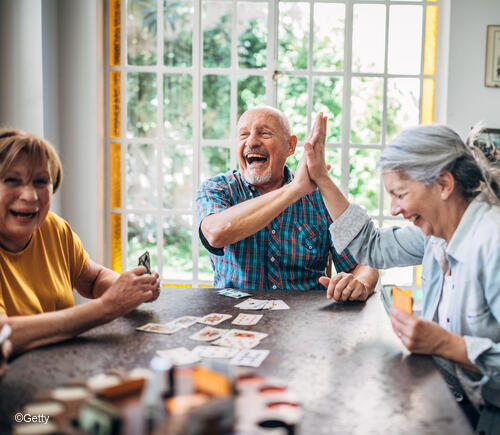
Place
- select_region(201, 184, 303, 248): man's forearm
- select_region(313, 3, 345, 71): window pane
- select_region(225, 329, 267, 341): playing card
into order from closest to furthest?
select_region(225, 329, 267, 341): playing card < select_region(201, 184, 303, 248): man's forearm < select_region(313, 3, 345, 71): window pane

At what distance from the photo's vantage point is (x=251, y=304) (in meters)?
1.77

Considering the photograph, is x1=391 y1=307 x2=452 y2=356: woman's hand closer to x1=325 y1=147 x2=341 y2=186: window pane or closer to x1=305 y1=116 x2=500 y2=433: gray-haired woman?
x1=305 y1=116 x2=500 y2=433: gray-haired woman

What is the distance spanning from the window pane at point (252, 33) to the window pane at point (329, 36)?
378 millimetres

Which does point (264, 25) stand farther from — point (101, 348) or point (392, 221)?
point (101, 348)

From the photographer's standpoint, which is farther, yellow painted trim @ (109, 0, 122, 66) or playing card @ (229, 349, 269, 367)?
yellow painted trim @ (109, 0, 122, 66)

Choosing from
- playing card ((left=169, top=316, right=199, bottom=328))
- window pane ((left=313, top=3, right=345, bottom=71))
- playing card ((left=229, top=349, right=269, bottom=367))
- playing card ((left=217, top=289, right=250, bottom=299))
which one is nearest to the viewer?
playing card ((left=229, top=349, right=269, bottom=367))

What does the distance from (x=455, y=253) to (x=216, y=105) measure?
2.50 meters

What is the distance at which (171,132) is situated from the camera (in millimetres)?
3668

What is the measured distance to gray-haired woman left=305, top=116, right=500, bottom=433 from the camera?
4.27 feet

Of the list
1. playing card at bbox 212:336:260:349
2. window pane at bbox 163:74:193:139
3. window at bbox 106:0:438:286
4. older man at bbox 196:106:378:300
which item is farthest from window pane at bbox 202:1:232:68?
playing card at bbox 212:336:260:349

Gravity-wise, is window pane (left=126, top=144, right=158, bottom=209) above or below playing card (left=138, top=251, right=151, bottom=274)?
above

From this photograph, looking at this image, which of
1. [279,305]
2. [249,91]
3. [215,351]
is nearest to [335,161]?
[249,91]

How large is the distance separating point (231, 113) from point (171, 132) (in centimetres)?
47

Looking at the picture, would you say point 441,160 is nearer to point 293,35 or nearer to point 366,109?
point 366,109
